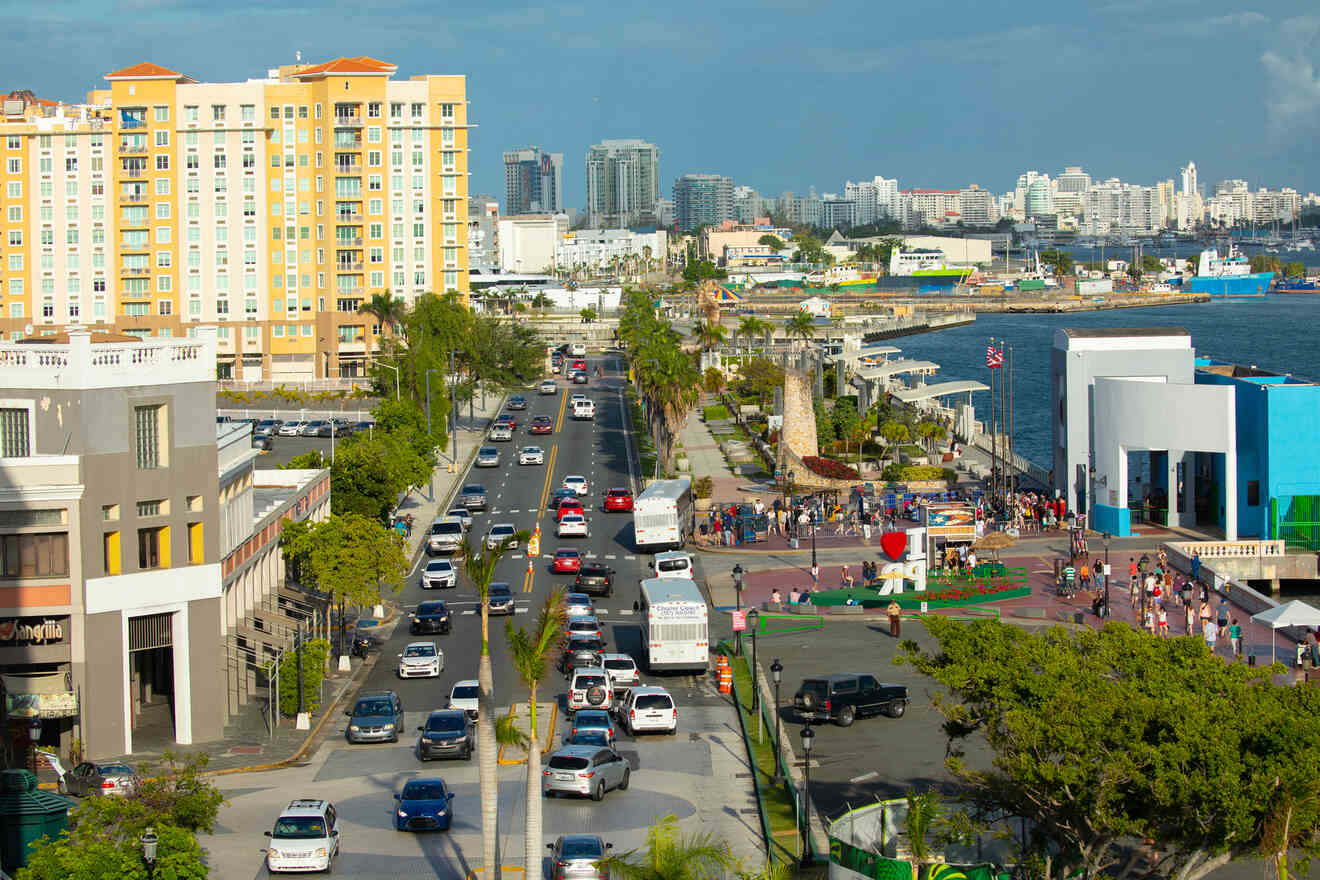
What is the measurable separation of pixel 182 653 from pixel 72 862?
1501 centimetres

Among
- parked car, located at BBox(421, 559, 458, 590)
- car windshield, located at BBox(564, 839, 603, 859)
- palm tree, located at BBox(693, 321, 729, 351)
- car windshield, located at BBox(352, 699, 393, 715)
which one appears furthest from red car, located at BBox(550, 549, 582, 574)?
palm tree, located at BBox(693, 321, 729, 351)

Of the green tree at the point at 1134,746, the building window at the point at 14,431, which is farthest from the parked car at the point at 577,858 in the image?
the building window at the point at 14,431

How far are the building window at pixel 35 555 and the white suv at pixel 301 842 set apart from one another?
1066 cm

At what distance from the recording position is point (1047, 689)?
24812mm

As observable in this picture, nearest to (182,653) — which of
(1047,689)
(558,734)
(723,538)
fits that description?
(558,734)

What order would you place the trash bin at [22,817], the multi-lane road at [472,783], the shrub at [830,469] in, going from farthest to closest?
the shrub at [830,469], the multi-lane road at [472,783], the trash bin at [22,817]

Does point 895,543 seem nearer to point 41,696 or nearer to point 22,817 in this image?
point 41,696

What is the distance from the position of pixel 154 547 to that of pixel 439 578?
18.3 meters

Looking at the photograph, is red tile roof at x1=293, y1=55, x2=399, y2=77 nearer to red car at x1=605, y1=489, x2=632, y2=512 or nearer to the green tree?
red car at x1=605, y1=489, x2=632, y2=512

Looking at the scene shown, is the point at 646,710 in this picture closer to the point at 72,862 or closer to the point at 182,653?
the point at 182,653

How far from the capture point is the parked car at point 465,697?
127 ft

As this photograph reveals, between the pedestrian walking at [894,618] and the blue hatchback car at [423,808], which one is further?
the pedestrian walking at [894,618]

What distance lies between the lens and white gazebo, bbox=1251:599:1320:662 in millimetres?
42125

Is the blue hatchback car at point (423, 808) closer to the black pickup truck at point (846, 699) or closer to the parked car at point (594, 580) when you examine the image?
the black pickup truck at point (846, 699)
